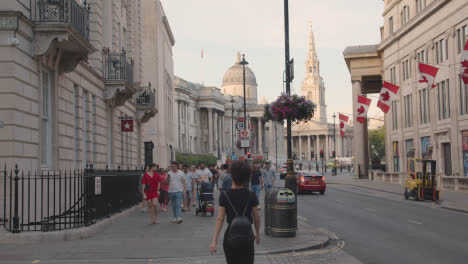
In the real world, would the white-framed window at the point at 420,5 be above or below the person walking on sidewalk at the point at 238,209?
above

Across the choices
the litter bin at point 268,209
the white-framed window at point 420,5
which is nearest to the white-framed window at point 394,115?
the white-framed window at point 420,5

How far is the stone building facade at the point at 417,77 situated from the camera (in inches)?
1566

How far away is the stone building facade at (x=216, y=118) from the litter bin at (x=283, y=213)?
80.1 meters

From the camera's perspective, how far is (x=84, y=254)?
1168 centimetres

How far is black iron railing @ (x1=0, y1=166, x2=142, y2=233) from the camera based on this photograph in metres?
13.3

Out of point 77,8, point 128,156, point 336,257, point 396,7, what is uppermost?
point 396,7

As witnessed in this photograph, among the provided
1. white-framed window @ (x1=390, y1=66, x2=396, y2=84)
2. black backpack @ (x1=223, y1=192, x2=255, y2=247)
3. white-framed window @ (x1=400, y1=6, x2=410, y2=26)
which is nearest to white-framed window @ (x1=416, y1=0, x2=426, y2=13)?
white-framed window @ (x1=400, y1=6, x2=410, y2=26)

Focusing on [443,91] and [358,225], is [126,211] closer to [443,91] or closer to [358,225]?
[358,225]

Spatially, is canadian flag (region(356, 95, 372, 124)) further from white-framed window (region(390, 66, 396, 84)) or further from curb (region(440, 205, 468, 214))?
curb (region(440, 205, 468, 214))

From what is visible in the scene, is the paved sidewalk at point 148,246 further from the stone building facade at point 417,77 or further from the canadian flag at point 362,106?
the canadian flag at point 362,106

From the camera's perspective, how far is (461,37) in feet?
127

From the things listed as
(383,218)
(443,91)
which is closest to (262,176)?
(383,218)

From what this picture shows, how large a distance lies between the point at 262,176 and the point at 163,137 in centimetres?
3329

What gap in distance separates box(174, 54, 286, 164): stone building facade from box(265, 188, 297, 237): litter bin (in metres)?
80.1
